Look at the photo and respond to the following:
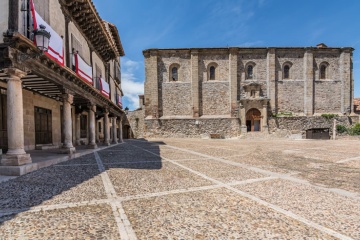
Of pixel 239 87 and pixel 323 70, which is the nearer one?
pixel 239 87

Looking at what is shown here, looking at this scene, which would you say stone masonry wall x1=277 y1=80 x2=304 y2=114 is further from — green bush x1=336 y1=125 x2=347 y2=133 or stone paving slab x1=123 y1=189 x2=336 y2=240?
stone paving slab x1=123 y1=189 x2=336 y2=240

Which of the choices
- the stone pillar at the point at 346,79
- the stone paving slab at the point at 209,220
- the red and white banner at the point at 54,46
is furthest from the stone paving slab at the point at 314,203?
the stone pillar at the point at 346,79

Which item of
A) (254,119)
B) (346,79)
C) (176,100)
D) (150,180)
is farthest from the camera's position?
(346,79)

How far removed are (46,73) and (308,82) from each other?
31721mm

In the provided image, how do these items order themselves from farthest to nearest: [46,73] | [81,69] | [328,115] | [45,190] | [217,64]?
[217,64] < [328,115] < [81,69] < [46,73] < [45,190]

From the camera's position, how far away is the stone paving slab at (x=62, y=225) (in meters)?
2.23

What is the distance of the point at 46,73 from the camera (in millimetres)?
6395

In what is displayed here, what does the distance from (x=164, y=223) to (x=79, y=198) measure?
1762 mm

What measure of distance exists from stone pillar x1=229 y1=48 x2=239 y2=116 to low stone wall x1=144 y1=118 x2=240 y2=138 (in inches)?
74.9

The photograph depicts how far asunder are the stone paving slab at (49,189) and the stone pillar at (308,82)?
30.5 metres

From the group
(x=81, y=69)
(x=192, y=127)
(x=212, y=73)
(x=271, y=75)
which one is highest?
(x=212, y=73)

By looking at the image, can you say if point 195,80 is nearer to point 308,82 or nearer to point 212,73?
point 212,73

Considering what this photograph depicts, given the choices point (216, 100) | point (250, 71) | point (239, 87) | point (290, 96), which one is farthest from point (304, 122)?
point (216, 100)

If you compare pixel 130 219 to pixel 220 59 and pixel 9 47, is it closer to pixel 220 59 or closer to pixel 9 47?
pixel 9 47
